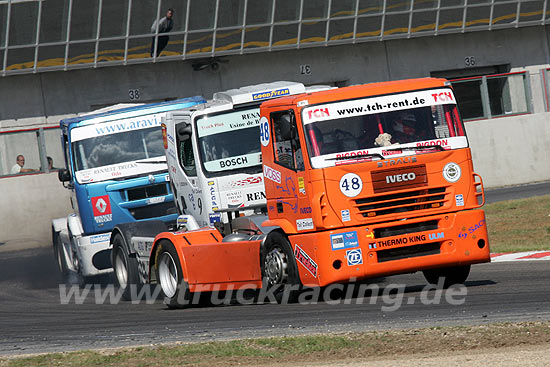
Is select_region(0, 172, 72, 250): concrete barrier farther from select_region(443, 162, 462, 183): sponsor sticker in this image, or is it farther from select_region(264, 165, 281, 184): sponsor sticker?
select_region(443, 162, 462, 183): sponsor sticker

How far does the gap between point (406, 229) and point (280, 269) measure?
154cm

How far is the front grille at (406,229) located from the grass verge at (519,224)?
509 cm

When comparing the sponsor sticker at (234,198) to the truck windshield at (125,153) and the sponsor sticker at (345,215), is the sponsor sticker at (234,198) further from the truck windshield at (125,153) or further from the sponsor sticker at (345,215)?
the truck windshield at (125,153)

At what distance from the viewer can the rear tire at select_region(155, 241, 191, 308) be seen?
41.0 feet

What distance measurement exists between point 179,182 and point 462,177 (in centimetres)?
444

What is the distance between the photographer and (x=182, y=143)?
45.2ft

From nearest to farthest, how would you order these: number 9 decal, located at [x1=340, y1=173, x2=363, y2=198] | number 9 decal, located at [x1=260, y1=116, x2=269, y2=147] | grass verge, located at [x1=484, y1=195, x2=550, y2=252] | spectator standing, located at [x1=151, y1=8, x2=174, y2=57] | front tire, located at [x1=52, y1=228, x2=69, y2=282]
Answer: number 9 decal, located at [x1=340, y1=173, x2=363, y2=198]
number 9 decal, located at [x1=260, y1=116, x2=269, y2=147]
grass verge, located at [x1=484, y1=195, x2=550, y2=252]
front tire, located at [x1=52, y1=228, x2=69, y2=282]
spectator standing, located at [x1=151, y1=8, x2=174, y2=57]

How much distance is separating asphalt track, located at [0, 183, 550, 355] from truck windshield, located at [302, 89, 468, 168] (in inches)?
66.2

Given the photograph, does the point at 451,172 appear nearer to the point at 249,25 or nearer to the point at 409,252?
the point at 409,252

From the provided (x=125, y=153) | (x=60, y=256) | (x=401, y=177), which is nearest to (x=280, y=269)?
(x=401, y=177)

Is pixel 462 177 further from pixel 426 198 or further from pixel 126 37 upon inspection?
pixel 126 37

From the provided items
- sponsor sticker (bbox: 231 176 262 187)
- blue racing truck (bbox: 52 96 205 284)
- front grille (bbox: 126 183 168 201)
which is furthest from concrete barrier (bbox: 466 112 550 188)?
sponsor sticker (bbox: 231 176 262 187)

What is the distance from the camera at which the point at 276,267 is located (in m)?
11.7

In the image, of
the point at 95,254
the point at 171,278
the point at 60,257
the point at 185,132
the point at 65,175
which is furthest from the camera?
the point at 60,257
